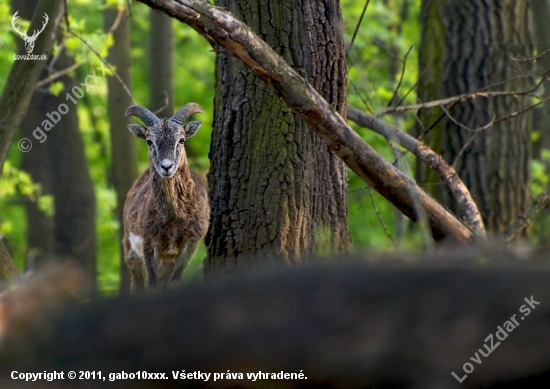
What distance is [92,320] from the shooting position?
2.07m

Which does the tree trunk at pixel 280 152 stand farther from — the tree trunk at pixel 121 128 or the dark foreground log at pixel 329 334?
the tree trunk at pixel 121 128

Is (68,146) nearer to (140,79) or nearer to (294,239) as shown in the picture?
(140,79)

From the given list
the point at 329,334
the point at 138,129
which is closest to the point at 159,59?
the point at 138,129

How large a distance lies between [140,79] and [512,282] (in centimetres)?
2066

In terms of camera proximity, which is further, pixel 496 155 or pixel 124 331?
pixel 496 155

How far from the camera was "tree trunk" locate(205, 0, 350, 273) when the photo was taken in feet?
19.5

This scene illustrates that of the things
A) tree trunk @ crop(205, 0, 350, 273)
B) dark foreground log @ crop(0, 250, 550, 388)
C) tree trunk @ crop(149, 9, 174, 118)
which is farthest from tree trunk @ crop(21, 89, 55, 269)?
dark foreground log @ crop(0, 250, 550, 388)

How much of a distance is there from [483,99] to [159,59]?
6920mm

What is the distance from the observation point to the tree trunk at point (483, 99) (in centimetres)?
911

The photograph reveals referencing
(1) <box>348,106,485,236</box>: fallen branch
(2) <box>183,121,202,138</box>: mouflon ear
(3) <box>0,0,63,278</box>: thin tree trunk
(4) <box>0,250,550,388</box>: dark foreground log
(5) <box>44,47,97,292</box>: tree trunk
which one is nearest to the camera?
(4) <box>0,250,550,388</box>: dark foreground log

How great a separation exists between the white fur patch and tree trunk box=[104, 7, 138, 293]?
407 cm

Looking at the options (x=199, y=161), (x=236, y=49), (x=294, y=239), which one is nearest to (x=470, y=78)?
(x=294, y=239)

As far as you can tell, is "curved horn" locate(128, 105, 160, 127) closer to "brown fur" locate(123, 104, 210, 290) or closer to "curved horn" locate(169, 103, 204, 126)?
"brown fur" locate(123, 104, 210, 290)

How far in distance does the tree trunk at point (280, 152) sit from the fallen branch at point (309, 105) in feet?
2.31
